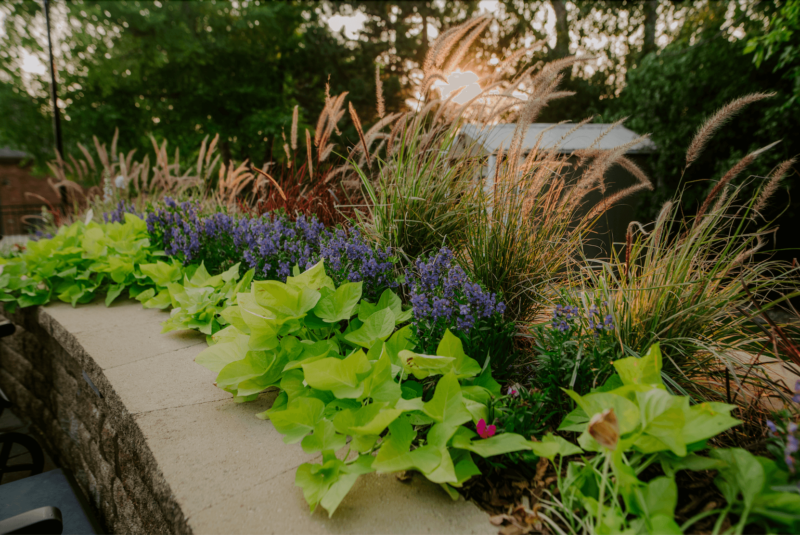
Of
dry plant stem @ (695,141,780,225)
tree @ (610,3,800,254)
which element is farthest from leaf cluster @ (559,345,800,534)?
tree @ (610,3,800,254)

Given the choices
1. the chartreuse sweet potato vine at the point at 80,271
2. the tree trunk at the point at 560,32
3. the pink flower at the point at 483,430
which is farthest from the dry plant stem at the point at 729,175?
the tree trunk at the point at 560,32

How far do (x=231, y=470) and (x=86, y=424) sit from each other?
130 centimetres

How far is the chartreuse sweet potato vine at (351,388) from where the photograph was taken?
91cm

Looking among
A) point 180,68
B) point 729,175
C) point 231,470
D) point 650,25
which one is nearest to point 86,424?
point 231,470

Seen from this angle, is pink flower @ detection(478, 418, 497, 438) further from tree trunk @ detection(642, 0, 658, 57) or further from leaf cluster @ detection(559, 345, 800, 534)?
tree trunk @ detection(642, 0, 658, 57)

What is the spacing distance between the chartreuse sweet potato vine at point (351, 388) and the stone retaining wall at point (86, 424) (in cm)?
31

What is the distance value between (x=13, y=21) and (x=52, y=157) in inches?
115

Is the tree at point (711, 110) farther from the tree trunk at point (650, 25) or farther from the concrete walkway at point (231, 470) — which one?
→ the tree trunk at point (650, 25)

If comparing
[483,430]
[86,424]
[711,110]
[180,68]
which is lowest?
[86,424]

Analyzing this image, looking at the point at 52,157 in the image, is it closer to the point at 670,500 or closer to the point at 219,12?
the point at 219,12

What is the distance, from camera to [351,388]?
41.0 inches

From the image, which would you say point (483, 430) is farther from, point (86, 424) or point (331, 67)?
point (331, 67)

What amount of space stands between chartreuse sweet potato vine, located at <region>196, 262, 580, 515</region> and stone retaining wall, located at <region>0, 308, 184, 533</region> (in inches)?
12.2

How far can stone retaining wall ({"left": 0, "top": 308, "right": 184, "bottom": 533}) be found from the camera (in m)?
1.17
